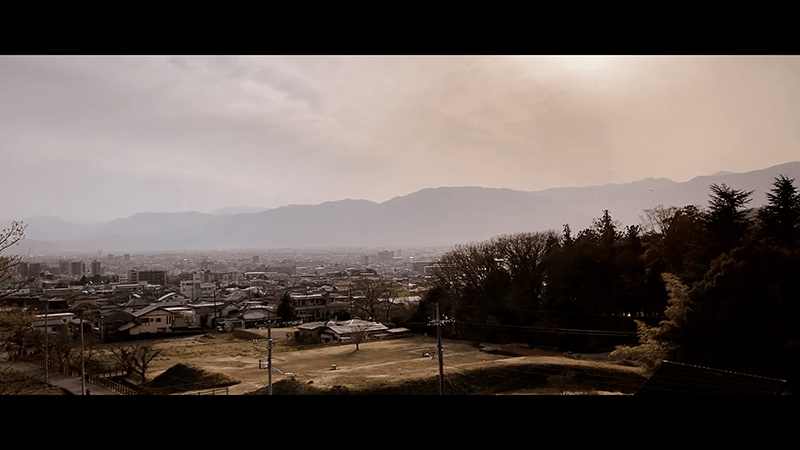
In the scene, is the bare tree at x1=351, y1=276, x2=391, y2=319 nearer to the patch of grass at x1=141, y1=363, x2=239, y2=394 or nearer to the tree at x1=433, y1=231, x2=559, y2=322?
the tree at x1=433, y1=231, x2=559, y2=322

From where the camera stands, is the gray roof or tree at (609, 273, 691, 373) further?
the gray roof

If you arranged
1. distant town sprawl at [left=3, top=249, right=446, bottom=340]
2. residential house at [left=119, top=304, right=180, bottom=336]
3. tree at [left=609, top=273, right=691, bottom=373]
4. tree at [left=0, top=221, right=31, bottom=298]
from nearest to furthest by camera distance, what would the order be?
tree at [left=0, top=221, right=31, bottom=298] < tree at [left=609, top=273, right=691, bottom=373] < distant town sprawl at [left=3, top=249, right=446, bottom=340] < residential house at [left=119, top=304, right=180, bottom=336]

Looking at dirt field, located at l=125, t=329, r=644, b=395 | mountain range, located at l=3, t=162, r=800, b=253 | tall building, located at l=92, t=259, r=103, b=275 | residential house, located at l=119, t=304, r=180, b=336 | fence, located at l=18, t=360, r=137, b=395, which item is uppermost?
mountain range, located at l=3, t=162, r=800, b=253

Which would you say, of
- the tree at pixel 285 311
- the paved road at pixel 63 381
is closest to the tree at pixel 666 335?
the paved road at pixel 63 381

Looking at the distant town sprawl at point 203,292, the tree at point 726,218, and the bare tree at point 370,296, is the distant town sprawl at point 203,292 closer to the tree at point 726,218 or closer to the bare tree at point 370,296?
the bare tree at point 370,296

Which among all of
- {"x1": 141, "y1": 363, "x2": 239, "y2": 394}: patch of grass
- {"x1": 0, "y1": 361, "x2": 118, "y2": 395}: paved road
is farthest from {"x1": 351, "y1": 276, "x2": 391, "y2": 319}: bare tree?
{"x1": 0, "y1": 361, "x2": 118, "y2": 395}: paved road

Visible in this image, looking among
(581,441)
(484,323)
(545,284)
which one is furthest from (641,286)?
(581,441)
